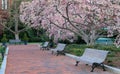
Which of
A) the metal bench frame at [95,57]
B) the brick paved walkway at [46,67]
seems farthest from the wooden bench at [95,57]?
the brick paved walkway at [46,67]

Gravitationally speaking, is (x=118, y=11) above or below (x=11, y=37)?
above

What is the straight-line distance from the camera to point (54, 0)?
1744cm

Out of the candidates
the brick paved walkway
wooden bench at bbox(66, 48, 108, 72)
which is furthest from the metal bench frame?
the brick paved walkway

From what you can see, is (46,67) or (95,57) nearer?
(95,57)

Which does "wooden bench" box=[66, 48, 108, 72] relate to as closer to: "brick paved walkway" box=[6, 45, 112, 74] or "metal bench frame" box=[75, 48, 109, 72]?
"metal bench frame" box=[75, 48, 109, 72]

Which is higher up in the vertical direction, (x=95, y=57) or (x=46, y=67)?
(x=95, y=57)

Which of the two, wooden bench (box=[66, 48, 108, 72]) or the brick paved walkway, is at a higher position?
wooden bench (box=[66, 48, 108, 72])

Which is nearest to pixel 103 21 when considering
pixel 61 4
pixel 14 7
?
pixel 61 4

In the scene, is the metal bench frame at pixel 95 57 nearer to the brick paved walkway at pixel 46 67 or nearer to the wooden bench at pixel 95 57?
the wooden bench at pixel 95 57

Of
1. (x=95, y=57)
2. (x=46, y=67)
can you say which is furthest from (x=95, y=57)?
(x=46, y=67)

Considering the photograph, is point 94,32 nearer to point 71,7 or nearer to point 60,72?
point 71,7

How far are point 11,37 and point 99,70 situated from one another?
38.7m

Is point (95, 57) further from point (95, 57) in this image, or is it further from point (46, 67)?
point (46, 67)

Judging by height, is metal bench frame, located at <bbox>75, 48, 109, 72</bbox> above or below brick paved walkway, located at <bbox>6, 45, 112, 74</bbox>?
above
